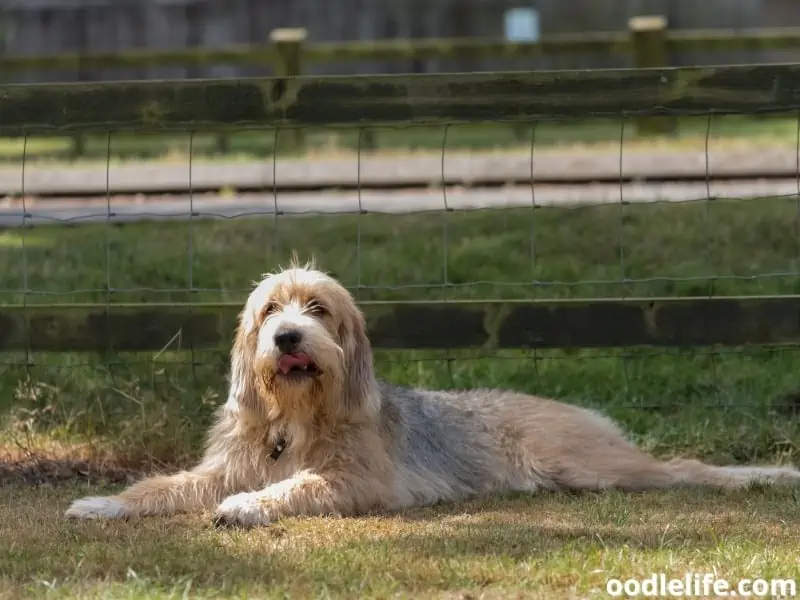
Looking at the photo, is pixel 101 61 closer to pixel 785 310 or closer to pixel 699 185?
pixel 699 185

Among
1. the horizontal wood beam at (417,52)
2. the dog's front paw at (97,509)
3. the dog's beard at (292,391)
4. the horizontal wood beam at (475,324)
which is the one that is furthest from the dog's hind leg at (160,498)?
the horizontal wood beam at (417,52)

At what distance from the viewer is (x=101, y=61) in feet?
54.1

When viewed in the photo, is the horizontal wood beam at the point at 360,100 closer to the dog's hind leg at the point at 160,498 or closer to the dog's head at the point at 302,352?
the dog's head at the point at 302,352

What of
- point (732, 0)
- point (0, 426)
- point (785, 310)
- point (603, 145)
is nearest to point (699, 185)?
point (603, 145)

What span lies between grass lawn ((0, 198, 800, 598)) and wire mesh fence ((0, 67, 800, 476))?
22 mm

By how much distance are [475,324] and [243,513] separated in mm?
1767

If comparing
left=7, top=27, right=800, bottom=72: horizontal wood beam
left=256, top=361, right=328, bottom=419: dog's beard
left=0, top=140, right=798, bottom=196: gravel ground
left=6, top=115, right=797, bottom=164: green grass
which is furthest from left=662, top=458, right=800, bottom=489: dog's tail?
left=7, top=27, right=800, bottom=72: horizontal wood beam

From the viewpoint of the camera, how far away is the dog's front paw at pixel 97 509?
578 centimetres

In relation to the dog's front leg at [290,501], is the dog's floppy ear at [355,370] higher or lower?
higher

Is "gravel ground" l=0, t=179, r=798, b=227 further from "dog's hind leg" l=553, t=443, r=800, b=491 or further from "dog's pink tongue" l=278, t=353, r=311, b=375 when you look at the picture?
"dog's pink tongue" l=278, t=353, r=311, b=375

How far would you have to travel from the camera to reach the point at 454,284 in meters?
7.85

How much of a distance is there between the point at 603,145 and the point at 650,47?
1.71 meters

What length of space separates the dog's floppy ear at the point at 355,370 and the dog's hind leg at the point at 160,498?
0.69 m

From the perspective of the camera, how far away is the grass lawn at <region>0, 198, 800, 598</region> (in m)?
4.73
